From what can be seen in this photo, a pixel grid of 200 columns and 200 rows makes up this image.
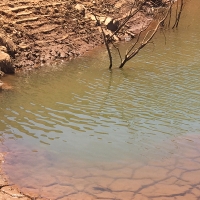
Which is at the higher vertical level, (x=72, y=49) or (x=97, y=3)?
(x=97, y=3)

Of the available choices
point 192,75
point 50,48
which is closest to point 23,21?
point 50,48

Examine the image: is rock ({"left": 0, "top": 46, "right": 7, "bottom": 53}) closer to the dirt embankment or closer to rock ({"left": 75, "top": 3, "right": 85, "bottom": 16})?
the dirt embankment

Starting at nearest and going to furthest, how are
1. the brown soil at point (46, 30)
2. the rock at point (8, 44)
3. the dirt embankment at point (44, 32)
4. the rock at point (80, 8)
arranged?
1. the rock at point (8, 44)
2. the dirt embankment at point (44, 32)
3. the brown soil at point (46, 30)
4. the rock at point (80, 8)

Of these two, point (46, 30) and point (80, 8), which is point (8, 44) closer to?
point (46, 30)

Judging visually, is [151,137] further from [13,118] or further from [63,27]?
[63,27]

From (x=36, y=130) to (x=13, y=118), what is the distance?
74 centimetres

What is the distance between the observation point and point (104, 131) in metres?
7.21

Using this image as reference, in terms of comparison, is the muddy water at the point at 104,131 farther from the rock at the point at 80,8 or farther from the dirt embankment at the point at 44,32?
the rock at the point at 80,8

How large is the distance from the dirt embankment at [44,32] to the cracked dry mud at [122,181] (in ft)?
18.5

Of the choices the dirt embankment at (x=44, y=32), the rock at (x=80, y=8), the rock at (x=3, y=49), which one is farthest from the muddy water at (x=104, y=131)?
the rock at (x=80, y=8)

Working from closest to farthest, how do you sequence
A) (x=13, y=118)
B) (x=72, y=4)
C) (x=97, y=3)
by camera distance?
(x=13, y=118)
(x=72, y=4)
(x=97, y=3)

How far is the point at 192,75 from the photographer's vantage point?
1085 centimetres

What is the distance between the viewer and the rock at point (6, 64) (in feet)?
34.4

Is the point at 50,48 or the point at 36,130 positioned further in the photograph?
the point at 50,48
